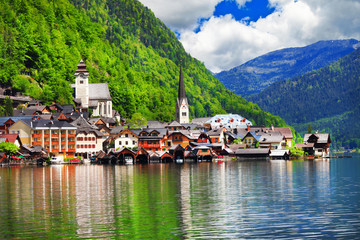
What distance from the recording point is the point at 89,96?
596ft

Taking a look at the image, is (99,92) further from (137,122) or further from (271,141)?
(271,141)

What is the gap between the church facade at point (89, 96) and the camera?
177087mm

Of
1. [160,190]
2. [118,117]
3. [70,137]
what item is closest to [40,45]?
[118,117]

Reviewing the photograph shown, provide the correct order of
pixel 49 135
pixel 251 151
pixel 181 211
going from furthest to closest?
pixel 251 151 < pixel 49 135 < pixel 181 211

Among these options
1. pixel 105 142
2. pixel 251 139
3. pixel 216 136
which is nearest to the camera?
pixel 105 142

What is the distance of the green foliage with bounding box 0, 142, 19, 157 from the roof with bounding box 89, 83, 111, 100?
64.8 m

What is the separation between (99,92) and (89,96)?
3598 millimetres

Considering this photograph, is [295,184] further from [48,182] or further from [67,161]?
[67,161]

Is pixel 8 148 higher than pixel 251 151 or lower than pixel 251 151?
higher

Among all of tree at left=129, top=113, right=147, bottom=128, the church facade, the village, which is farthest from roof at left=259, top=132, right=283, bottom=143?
the church facade

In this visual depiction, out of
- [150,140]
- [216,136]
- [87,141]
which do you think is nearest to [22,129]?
[87,141]

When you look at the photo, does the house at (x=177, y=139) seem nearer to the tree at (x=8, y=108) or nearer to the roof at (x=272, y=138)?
the roof at (x=272, y=138)

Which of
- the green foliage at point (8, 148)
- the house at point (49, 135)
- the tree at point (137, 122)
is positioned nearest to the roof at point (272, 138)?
the tree at point (137, 122)

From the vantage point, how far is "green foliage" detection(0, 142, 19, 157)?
11538 cm
